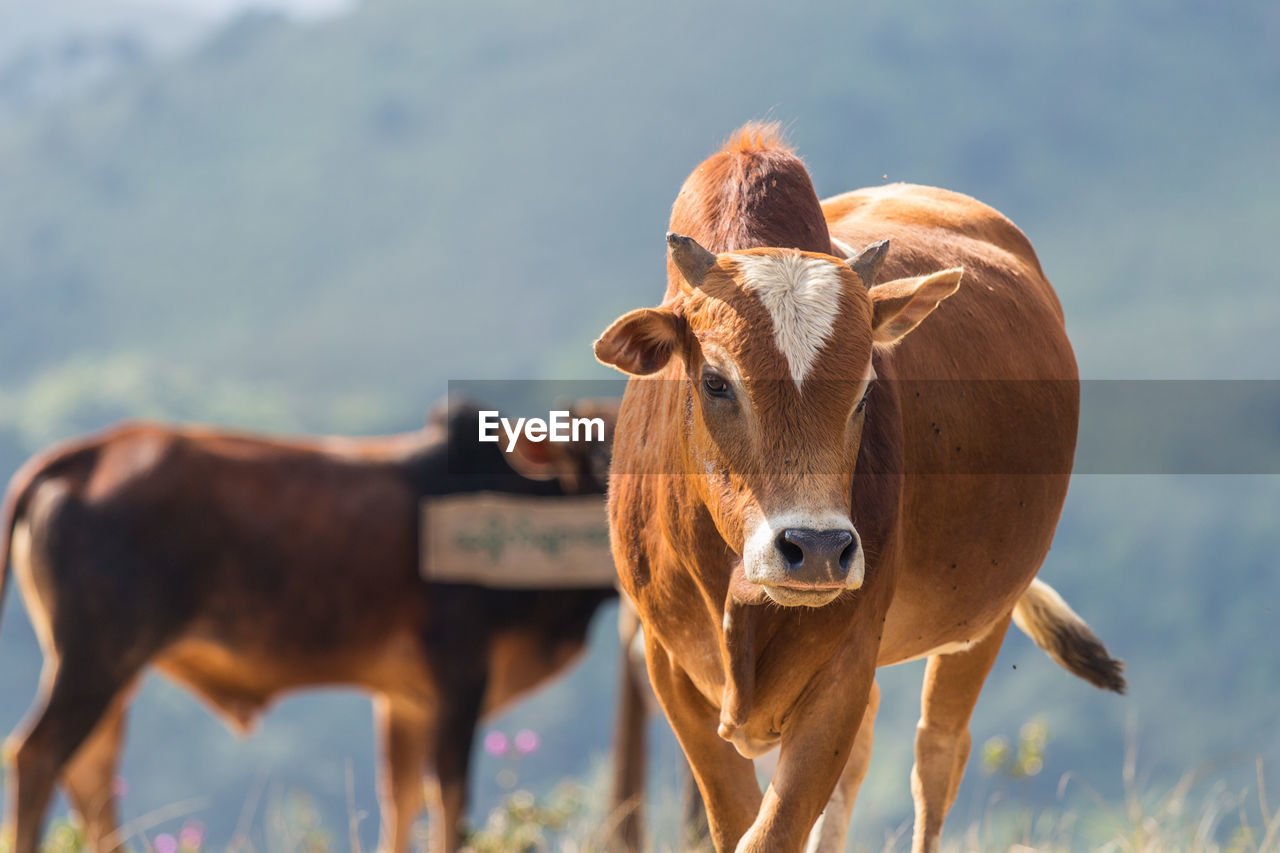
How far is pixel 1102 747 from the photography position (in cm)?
6719

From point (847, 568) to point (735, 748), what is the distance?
88cm

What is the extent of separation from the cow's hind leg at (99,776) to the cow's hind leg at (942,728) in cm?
505

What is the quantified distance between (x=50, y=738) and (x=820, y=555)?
5896 millimetres

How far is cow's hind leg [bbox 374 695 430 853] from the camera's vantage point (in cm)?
938

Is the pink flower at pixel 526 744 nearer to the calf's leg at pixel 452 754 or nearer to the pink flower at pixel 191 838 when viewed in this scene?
the pink flower at pixel 191 838

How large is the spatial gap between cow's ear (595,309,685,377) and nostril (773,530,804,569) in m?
0.50

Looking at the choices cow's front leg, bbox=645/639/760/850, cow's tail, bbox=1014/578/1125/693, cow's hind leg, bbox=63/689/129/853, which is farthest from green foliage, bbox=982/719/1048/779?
cow's hind leg, bbox=63/689/129/853

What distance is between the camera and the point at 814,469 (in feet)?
9.21

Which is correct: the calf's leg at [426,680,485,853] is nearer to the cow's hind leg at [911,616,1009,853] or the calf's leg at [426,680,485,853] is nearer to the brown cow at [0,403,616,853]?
the brown cow at [0,403,616,853]

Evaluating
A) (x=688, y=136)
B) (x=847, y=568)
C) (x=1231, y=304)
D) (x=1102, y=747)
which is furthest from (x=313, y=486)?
(x=688, y=136)

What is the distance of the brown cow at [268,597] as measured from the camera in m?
7.91

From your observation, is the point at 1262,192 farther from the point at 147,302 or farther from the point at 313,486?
the point at 313,486

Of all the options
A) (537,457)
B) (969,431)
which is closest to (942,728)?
(969,431)

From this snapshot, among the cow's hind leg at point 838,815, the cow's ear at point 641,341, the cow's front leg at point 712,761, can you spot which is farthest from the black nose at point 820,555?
the cow's hind leg at point 838,815
